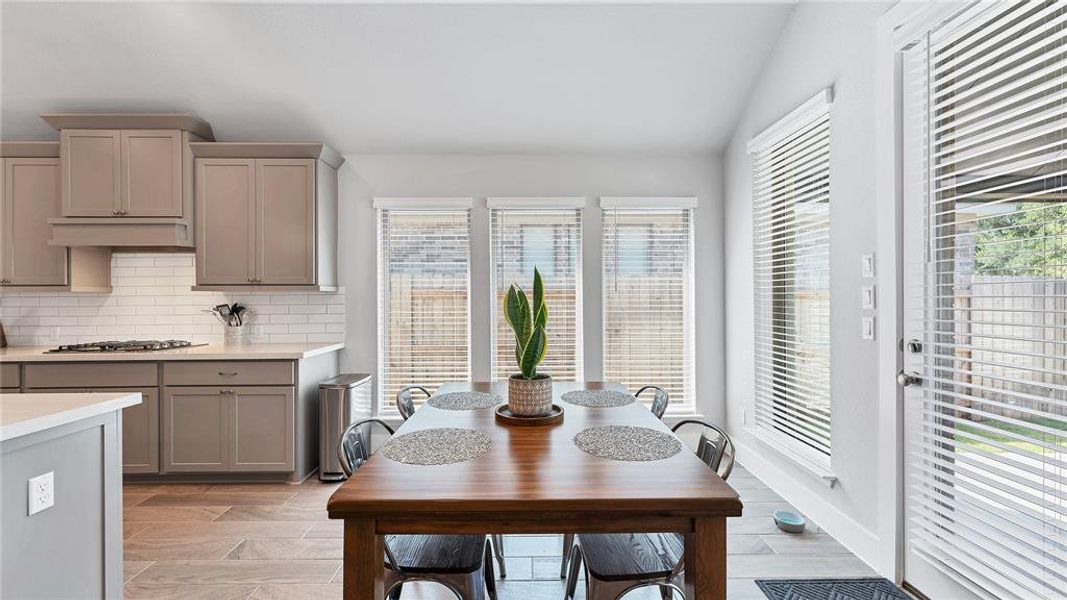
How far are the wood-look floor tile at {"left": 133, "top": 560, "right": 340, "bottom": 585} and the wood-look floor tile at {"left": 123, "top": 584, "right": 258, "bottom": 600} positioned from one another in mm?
39

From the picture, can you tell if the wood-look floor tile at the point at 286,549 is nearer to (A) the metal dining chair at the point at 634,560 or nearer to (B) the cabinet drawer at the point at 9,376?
(A) the metal dining chair at the point at 634,560

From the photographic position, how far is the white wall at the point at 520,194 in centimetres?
425

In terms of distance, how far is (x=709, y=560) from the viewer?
1.35 meters

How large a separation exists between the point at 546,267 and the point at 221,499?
2.78m

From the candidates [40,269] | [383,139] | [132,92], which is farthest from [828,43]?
[40,269]

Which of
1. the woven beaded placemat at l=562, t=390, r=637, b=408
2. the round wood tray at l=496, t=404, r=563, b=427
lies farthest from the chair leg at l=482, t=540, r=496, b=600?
the woven beaded placemat at l=562, t=390, r=637, b=408

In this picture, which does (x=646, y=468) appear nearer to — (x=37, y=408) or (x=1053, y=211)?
(x=1053, y=211)

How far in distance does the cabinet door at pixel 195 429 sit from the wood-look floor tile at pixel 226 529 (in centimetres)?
64

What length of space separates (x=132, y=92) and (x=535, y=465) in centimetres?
401

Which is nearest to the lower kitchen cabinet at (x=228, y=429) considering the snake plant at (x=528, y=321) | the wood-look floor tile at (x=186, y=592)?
the wood-look floor tile at (x=186, y=592)

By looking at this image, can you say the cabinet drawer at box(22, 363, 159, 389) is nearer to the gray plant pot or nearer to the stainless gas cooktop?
the stainless gas cooktop

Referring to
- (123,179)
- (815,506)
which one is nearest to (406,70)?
(123,179)

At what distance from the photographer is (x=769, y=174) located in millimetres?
3504

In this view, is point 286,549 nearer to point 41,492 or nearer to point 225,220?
point 41,492
